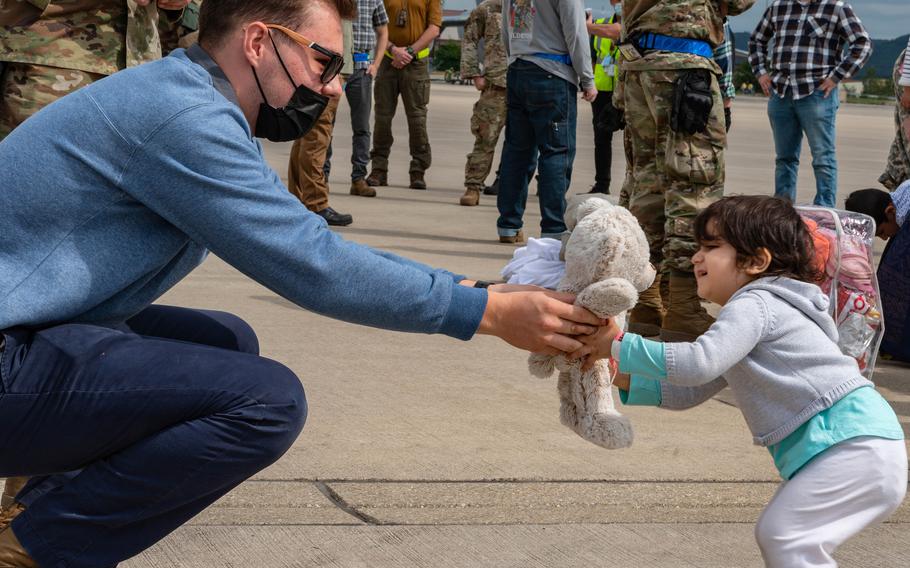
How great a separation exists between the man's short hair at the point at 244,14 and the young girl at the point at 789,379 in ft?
3.29

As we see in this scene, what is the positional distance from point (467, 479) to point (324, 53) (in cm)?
135

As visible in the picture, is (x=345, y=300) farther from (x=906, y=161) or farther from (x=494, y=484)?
(x=906, y=161)

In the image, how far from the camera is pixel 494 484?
335 cm

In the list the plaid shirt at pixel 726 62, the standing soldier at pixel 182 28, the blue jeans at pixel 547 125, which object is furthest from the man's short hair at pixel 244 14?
the plaid shirt at pixel 726 62

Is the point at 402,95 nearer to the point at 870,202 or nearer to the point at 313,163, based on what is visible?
the point at 313,163

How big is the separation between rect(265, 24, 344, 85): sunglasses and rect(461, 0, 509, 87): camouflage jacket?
23.7ft

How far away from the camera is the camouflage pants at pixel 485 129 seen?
32.7 feet

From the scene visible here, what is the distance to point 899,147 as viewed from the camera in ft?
24.8

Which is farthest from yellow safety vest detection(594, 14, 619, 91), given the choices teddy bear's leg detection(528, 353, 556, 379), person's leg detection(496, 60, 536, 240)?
teddy bear's leg detection(528, 353, 556, 379)

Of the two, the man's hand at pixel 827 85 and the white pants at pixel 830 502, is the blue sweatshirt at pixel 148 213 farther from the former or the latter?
the man's hand at pixel 827 85

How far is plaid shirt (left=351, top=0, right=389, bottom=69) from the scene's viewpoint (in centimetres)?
927

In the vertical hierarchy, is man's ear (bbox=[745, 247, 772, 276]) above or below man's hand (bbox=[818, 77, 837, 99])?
above

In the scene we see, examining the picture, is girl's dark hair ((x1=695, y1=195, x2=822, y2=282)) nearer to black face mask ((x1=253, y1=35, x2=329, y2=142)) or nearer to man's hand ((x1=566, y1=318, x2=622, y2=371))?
man's hand ((x1=566, y1=318, x2=622, y2=371))

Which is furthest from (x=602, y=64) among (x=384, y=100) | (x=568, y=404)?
(x=568, y=404)
